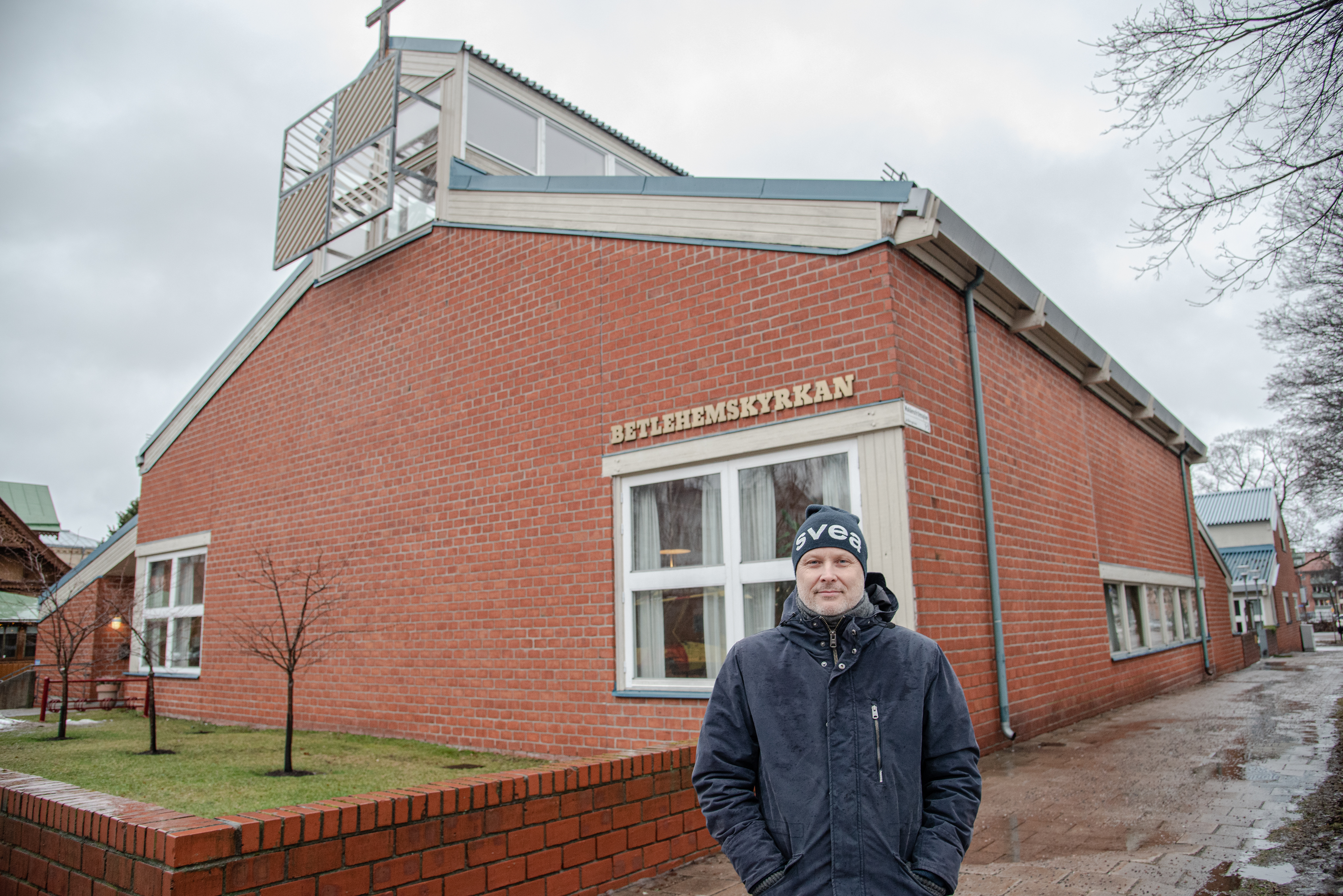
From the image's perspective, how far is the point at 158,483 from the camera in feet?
51.2

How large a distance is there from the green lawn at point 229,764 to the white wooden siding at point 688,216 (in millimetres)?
5115

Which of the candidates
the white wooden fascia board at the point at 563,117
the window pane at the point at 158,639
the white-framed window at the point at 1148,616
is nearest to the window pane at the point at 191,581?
the window pane at the point at 158,639

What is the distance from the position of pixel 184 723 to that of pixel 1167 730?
43.1 ft

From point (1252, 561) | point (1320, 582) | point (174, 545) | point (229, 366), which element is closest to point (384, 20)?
point (229, 366)

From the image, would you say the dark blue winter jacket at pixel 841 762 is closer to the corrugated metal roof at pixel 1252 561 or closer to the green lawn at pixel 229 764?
the green lawn at pixel 229 764

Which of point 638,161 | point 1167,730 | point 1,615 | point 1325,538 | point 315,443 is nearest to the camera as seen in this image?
point 1167,730

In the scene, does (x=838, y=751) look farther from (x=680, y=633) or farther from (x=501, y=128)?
(x=501, y=128)

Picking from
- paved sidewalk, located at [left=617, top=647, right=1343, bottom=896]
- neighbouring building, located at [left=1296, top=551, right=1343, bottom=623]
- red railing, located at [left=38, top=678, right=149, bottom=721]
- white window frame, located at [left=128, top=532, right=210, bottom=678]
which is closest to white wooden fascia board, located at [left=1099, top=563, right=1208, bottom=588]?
paved sidewalk, located at [left=617, top=647, right=1343, bottom=896]

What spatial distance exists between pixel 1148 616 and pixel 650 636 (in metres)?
9.60

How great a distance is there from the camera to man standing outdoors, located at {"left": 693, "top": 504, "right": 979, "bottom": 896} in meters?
2.28

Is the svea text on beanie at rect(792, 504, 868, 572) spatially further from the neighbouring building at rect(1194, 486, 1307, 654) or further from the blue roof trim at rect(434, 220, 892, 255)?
the neighbouring building at rect(1194, 486, 1307, 654)

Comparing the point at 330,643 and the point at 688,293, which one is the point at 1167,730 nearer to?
the point at 688,293

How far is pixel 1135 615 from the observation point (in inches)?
535

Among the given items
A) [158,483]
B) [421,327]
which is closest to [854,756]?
[421,327]
